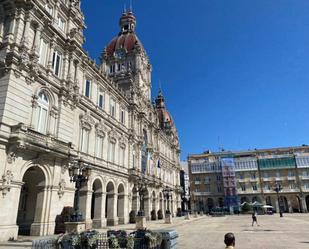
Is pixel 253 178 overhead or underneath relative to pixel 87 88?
underneath

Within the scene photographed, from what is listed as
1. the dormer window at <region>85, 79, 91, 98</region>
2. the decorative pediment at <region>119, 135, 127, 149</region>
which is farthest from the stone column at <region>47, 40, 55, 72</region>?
the decorative pediment at <region>119, 135, 127, 149</region>

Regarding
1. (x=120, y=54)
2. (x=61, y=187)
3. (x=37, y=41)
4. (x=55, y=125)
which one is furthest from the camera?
(x=120, y=54)

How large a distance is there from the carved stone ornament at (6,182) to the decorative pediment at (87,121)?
33.7 feet

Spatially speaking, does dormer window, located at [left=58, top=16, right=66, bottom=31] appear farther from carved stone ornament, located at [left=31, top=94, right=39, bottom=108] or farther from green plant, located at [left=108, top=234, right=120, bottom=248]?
green plant, located at [left=108, top=234, right=120, bottom=248]

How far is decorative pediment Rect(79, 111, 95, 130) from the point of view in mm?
25594

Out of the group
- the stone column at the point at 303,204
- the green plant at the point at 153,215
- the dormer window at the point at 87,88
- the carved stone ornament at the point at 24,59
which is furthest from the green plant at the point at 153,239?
the stone column at the point at 303,204

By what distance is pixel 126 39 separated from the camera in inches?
1986

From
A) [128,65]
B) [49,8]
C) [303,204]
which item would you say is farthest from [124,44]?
[303,204]

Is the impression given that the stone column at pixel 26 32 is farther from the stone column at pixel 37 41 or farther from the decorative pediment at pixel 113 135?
the decorative pediment at pixel 113 135

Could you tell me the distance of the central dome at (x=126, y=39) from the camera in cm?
4822

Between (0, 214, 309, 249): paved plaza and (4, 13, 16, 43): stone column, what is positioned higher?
(4, 13, 16, 43): stone column

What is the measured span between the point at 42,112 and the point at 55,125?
1.51 meters

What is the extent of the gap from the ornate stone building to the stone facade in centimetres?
4079

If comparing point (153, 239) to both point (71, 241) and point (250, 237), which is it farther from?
point (250, 237)
